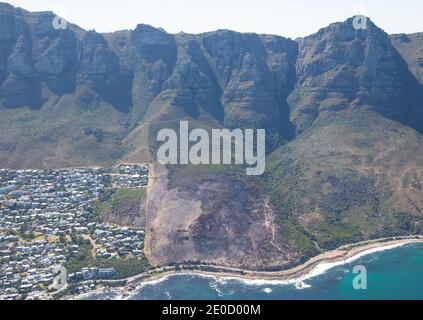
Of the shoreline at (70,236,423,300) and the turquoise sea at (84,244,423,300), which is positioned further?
the shoreline at (70,236,423,300)

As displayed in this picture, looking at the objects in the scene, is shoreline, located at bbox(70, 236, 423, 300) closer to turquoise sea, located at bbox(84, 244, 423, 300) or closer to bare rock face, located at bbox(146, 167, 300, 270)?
turquoise sea, located at bbox(84, 244, 423, 300)

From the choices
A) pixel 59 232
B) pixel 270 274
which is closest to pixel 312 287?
pixel 270 274

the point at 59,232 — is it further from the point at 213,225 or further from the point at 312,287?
the point at 312,287

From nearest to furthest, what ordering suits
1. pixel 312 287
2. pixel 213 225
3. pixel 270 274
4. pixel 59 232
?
pixel 312 287
pixel 270 274
pixel 59 232
pixel 213 225

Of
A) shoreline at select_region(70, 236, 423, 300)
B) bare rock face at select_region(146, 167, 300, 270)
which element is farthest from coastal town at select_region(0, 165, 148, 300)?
bare rock face at select_region(146, 167, 300, 270)
